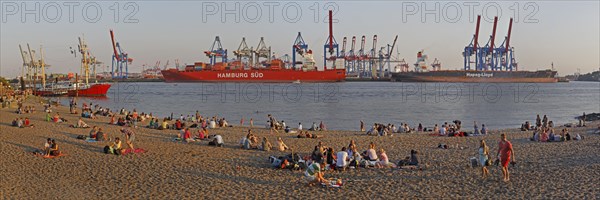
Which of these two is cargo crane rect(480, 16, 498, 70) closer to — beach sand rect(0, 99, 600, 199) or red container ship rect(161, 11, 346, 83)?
red container ship rect(161, 11, 346, 83)

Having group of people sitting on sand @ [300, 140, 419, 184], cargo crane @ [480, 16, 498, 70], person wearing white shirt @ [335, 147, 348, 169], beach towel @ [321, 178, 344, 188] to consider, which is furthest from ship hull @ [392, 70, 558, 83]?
beach towel @ [321, 178, 344, 188]

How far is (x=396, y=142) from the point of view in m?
13.8

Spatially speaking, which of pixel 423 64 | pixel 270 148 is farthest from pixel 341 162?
pixel 423 64

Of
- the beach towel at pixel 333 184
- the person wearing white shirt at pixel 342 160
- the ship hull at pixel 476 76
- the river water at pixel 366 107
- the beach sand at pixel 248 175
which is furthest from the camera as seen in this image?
the ship hull at pixel 476 76

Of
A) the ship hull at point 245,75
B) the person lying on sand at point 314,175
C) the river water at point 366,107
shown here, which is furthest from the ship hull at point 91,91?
the person lying on sand at point 314,175

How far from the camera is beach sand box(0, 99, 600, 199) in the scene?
24.6 feet

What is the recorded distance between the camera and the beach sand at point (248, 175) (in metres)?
7.49

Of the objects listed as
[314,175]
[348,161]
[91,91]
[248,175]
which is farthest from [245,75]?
[314,175]

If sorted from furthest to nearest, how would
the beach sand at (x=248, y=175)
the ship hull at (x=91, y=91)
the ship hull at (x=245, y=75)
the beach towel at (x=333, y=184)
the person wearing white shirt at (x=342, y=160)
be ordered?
the ship hull at (x=245, y=75) < the ship hull at (x=91, y=91) < the person wearing white shirt at (x=342, y=160) < the beach towel at (x=333, y=184) < the beach sand at (x=248, y=175)

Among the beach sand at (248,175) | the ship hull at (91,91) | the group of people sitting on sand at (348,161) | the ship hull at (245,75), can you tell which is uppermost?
the ship hull at (245,75)

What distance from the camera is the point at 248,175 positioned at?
8945mm

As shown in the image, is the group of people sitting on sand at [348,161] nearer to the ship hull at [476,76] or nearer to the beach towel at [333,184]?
the beach towel at [333,184]

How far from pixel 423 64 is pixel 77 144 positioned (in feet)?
388

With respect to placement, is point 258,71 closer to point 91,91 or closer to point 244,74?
point 244,74
